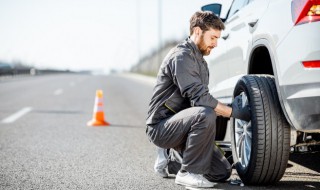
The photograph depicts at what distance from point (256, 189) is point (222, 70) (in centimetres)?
166

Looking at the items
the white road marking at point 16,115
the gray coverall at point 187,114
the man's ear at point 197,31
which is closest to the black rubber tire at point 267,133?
the gray coverall at point 187,114

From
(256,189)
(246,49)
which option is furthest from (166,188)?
(246,49)

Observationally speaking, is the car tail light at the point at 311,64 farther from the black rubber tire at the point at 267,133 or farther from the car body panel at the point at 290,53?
the black rubber tire at the point at 267,133

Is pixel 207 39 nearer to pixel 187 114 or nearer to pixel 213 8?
pixel 187 114

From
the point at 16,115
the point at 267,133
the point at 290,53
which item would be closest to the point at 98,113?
the point at 16,115

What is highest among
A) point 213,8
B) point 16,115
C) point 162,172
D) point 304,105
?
point 213,8

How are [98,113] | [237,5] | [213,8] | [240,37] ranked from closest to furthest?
[240,37], [213,8], [237,5], [98,113]

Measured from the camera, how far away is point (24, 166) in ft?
15.5

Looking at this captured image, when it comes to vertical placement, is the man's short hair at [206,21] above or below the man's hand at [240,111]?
above

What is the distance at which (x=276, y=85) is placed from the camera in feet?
11.2

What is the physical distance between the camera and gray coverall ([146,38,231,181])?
12.1ft

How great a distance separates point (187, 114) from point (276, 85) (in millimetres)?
773

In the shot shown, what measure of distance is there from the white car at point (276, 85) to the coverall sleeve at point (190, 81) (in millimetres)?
337

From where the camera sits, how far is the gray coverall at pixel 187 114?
12.1ft
